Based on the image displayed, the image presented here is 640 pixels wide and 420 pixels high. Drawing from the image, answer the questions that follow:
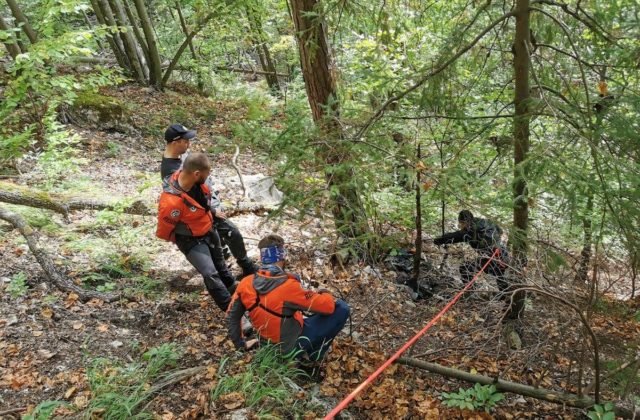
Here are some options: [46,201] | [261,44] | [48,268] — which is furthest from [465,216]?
[261,44]

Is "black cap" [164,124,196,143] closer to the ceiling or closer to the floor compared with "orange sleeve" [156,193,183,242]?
closer to the ceiling

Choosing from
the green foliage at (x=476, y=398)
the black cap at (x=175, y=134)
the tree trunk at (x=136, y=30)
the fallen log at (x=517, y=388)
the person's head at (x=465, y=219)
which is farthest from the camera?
the tree trunk at (x=136, y=30)

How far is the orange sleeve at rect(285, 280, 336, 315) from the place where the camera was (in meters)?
4.12

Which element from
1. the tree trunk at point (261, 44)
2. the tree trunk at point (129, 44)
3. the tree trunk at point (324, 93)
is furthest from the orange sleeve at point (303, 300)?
the tree trunk at point (129, 44)

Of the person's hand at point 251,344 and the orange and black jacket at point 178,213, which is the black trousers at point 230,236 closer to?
the orange and black jacket at point 178,213

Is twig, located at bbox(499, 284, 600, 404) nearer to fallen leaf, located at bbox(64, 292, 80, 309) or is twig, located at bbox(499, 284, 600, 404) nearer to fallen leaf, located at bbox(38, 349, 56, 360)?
fallen leaf, located at bbox(38, 349, 56, 360)

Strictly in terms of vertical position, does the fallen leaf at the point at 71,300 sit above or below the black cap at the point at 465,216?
above

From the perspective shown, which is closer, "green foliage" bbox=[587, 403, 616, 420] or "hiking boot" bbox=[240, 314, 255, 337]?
"green foliage" bbox=[587, 403, 616, 420]

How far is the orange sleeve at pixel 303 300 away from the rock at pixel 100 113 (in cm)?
936

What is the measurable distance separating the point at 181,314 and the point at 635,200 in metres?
4.60

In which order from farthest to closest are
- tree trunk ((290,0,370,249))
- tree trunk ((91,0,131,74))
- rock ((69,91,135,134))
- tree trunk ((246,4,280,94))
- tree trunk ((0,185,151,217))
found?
tree trunk ((246,4,280,94)) → tree trunk ((91,0,131,74)) → rock ((69,91,135,134)) → tree trunk ((0,185,151,217)) → tree trunk ((290,0,370,249))

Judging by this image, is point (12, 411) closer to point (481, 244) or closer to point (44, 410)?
point (44, 410)

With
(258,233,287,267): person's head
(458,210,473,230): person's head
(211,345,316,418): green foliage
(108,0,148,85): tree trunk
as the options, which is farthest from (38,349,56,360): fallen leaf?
(108,0,148,85): tree trunk

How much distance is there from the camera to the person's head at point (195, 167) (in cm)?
468
